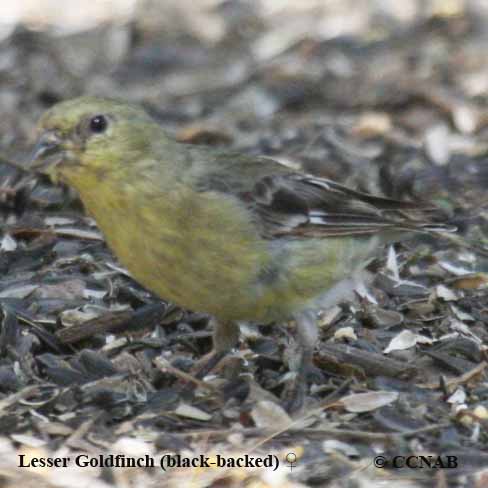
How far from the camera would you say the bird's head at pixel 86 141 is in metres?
5.75

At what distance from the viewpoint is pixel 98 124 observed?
588cm

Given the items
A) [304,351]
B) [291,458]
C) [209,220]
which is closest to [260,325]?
[304,351]

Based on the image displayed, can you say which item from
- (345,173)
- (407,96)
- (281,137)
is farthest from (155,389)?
(407,96)

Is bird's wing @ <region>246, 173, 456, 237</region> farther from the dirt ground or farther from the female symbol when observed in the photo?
the female symbol

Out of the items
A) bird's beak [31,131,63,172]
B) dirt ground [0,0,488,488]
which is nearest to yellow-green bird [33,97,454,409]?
bird's beak [31,131,63,172]

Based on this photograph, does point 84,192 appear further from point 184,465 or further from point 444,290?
point 444,290

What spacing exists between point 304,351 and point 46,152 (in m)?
1.65

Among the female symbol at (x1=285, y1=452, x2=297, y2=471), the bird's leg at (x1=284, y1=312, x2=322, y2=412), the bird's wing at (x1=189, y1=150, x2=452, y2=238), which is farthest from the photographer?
the bird's wing at (x1=189, y1=150, x2=452, y2=238)

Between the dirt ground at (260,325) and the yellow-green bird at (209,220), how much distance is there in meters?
0.39

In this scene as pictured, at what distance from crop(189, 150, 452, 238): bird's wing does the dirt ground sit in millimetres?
629

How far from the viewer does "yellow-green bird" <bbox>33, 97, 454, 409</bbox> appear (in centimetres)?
586

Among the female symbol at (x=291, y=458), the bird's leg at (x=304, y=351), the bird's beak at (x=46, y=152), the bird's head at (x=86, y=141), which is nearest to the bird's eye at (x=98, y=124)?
the bird's head at (x=86, y=141)

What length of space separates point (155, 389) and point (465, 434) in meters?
1.55

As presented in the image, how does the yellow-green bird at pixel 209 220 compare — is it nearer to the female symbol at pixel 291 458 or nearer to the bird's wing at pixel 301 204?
the bird's wing at pixel 301 204
